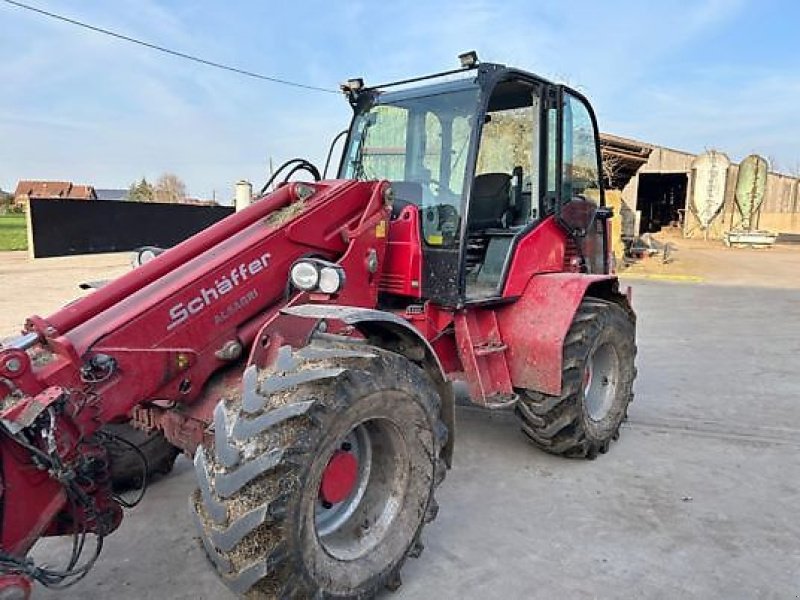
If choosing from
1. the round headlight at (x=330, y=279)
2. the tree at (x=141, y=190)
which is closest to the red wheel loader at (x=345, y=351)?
the round headlight at (x=330, y=279)

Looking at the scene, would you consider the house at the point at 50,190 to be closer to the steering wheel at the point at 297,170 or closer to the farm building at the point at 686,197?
the farm building at the point at 686,197

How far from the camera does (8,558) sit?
2326 mm

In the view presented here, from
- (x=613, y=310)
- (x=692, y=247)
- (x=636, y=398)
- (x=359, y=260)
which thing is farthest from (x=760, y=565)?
(x=692, y=247)

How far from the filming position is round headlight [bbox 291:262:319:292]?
3.13 m

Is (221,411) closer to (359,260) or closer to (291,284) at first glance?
(291,284)

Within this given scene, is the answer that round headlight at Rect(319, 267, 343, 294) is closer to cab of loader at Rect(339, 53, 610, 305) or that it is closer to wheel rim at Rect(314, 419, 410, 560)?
wheel rim at Rect(314, 419, 410, 560)

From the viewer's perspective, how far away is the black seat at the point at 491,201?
4.57 meters

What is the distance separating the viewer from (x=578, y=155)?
517 cm

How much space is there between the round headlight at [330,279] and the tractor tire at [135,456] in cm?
136

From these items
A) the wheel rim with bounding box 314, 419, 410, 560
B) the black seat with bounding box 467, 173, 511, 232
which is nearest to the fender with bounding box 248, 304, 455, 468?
the wheel rim with bounding box 314, 419, 410, 560

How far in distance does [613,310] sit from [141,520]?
3457 mm

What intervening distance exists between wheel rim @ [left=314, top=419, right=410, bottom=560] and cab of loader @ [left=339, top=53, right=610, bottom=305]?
1.22m

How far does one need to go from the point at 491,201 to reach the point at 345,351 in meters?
2.33

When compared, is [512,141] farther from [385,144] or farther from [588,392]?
[588,392]
